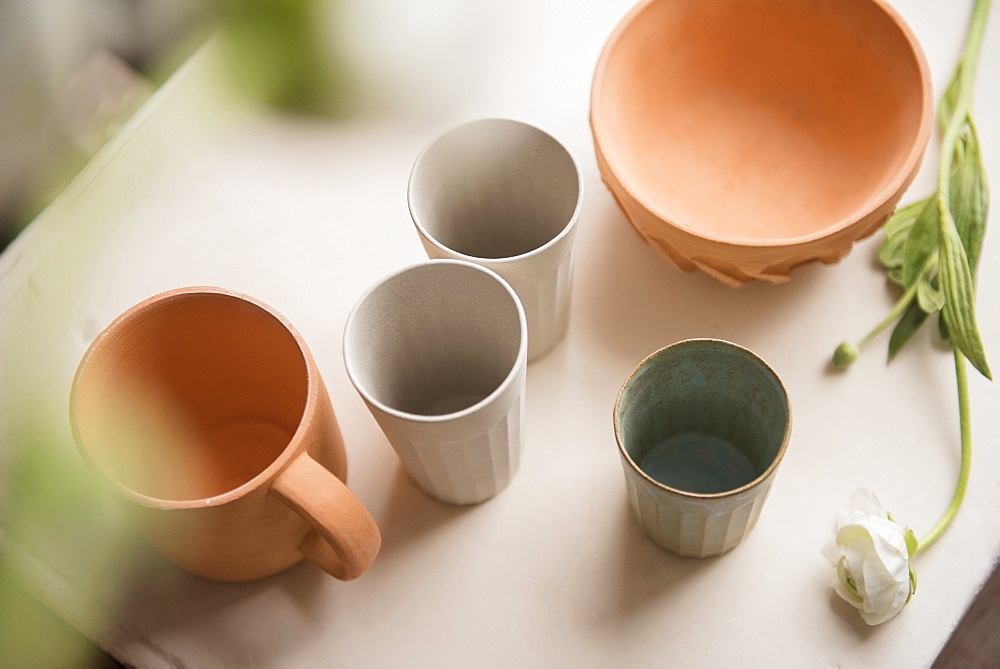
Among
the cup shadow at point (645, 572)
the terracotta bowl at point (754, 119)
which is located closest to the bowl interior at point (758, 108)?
the terracotta bowl at point (754, 119)

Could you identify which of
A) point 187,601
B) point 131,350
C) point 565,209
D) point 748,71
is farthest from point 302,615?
point 748,71

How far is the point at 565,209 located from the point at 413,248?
147mm

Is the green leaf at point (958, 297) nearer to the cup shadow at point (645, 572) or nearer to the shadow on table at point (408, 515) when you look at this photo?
the cup shadow at point (645, 572)

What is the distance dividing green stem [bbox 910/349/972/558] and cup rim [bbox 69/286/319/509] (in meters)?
0.36

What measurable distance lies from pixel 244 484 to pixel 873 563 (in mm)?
348

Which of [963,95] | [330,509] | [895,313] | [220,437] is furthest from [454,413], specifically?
[963,95]

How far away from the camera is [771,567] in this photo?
515 millimetres

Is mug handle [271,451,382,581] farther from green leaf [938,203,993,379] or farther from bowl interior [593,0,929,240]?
green leaf [938,203,993,379]

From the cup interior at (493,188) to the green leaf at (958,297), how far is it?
24 centimetres

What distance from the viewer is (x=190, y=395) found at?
1.81ft

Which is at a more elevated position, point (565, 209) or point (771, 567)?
point (565, 209)

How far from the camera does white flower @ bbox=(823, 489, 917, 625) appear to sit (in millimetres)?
456

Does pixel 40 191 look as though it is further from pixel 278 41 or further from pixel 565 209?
pixel 565 209

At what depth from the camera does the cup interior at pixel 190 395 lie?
470 mm
